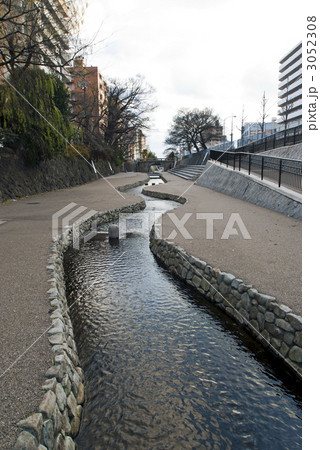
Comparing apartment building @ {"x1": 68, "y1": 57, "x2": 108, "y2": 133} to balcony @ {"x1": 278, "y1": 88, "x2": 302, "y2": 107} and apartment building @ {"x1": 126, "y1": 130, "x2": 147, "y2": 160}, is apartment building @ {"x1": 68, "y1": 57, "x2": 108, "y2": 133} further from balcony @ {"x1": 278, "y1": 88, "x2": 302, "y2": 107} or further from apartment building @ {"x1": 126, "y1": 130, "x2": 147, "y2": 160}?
balcony @ {"x1": 278, "y1": 88, "x2": 302, "y2": 107}

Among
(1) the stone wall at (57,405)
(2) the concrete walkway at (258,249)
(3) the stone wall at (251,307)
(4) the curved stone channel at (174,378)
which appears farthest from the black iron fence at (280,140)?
(1) the stone wall at (57,405)

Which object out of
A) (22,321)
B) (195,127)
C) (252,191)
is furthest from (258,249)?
(195,127)

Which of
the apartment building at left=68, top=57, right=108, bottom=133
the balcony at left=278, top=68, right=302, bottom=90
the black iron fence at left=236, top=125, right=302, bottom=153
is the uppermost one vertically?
the balcony at left=278, top=68, right=302, bottom=90

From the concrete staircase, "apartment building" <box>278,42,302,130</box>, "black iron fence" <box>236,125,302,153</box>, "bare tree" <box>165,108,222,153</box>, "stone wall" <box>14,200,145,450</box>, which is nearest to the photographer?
"stone wall" <box>14,200,145,450</box>

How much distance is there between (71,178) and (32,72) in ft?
31.7

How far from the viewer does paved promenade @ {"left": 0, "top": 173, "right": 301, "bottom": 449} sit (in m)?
2.61

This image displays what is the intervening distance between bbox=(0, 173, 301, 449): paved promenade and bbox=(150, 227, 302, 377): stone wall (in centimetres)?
18

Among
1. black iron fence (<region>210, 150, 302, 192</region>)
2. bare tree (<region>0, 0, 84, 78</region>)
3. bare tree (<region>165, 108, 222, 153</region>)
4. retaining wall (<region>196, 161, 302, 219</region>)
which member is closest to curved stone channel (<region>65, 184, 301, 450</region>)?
retaining wall (<region>196, 161, 302, 219</region>)

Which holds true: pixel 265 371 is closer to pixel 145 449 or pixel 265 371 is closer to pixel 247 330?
pixel 247 330

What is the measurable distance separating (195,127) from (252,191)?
42625mm

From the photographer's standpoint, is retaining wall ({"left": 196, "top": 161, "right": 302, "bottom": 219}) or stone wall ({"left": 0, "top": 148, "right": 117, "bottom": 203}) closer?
retaining wall ({"left": 196, "top": 161, "right": 302, "bottom": 219})

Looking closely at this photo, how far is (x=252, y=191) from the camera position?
14.0 metres

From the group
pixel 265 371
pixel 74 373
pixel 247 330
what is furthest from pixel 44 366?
pixel 247 330

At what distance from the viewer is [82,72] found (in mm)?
13391
